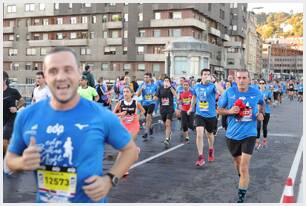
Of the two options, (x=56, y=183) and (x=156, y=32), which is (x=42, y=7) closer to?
(x=156, y=32)

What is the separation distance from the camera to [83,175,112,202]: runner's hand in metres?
2.63

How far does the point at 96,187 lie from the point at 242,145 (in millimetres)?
4366

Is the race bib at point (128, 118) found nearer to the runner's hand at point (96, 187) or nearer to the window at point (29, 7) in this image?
the runner's hand at point (96, 187)

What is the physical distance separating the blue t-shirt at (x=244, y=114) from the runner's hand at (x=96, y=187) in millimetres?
4307

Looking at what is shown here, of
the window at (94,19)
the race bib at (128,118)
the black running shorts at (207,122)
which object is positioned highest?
the window at (94,19)

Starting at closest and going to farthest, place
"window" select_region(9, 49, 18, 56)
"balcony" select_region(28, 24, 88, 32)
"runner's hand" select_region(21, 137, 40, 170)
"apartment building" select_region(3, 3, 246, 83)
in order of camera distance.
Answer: "runner's hand" select_region(21, 137, 40, 170), "apartment building" select_region(3, 3, 246, 83), "balcony" select_region(28, 24, 88, 32), "window" select_region(9, 49, 18, 56)

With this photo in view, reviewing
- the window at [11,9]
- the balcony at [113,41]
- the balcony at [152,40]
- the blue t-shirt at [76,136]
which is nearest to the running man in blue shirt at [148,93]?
the blue t-shirt at [76,136]

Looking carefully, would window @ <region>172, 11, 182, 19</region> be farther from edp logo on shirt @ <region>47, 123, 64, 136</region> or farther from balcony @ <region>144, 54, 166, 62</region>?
edp logo on shirt @ <region>47, 123, 64, 136</region>

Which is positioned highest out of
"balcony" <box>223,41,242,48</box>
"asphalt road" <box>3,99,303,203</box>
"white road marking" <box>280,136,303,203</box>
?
"balcony" <box>223,41,242,48</box>

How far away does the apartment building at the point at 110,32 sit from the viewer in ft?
196

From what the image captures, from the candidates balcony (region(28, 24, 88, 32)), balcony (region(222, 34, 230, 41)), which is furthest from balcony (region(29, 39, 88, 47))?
balcony (region(222, 34, 230, 41))

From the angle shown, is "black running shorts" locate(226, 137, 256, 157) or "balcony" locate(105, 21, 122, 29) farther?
"balcony" locate(105, 21, 122, 29)

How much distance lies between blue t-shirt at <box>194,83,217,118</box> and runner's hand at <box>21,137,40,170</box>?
756cm

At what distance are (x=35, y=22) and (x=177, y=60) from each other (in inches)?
1756
